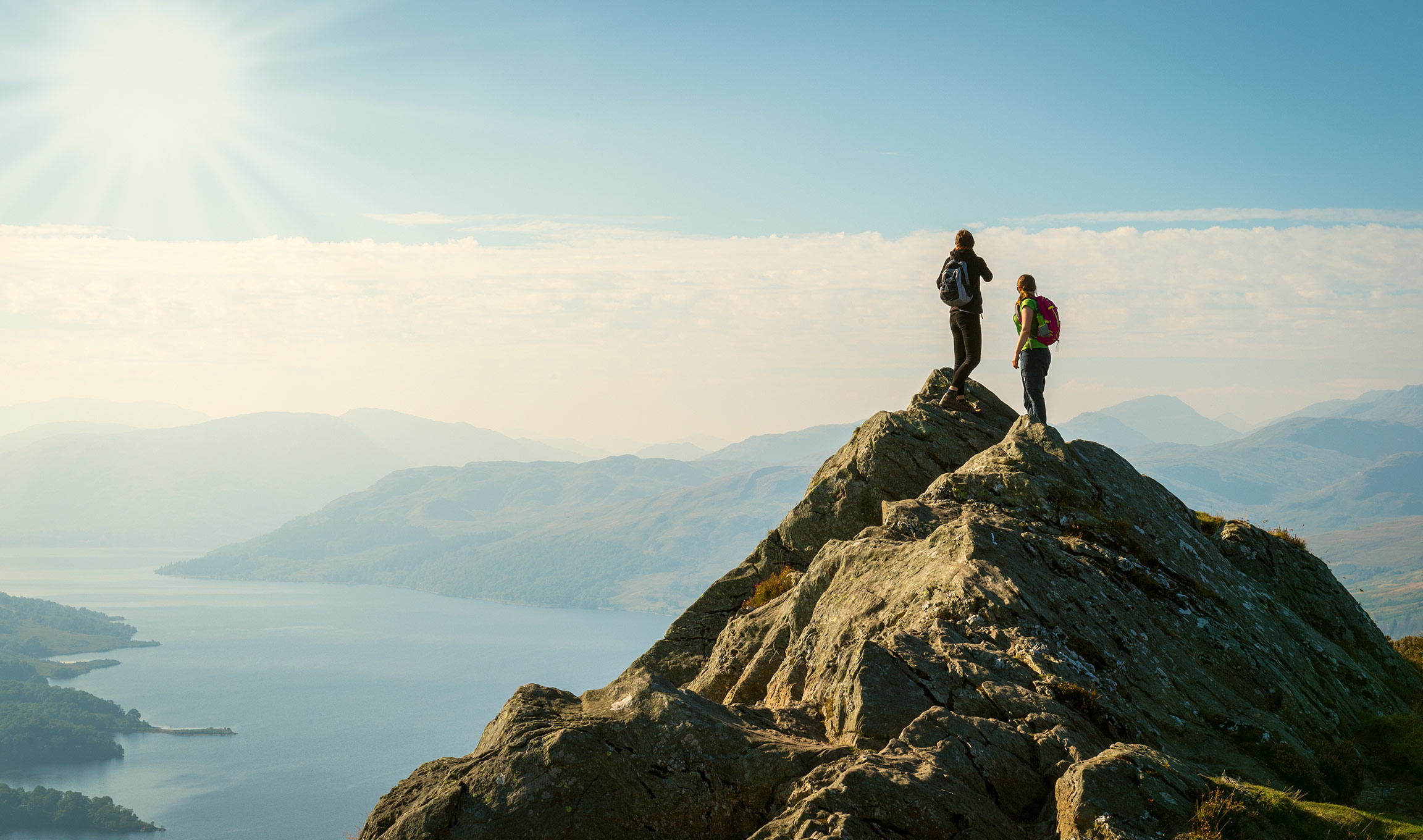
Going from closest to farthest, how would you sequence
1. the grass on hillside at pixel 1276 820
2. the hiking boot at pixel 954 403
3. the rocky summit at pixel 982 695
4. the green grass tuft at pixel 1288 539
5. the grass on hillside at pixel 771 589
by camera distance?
the grass on hillside at pixel 1276 820 → the rocky summit at pixel 982 695 → the grass on hillside at pixel 771 589 → the green grass tuft at pixel 1288 539 → the hiking boot at pixel 954 403

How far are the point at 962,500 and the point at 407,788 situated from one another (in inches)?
479

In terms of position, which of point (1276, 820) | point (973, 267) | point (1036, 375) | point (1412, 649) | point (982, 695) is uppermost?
point (973, 267)

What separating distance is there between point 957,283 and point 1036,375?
3158mm

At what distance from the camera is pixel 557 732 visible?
408 inches

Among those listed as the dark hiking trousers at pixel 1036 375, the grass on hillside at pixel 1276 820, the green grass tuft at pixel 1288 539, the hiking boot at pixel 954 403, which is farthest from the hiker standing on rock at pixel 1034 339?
the grass on hillside at pixel 1276 820

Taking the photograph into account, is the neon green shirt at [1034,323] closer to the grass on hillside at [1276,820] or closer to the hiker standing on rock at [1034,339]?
the hiker standing on rock at [1034,339]

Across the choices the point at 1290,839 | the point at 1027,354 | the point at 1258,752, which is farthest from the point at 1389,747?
the point at 1027,354

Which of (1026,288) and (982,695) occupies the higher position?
(1026,288)

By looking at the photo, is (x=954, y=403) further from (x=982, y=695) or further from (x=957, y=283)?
(x=982, y=695)

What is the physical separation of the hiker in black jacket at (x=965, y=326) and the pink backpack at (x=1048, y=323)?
1651mm

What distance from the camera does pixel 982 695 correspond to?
36.7 feet

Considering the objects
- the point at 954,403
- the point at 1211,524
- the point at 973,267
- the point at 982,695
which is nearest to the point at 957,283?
the point at 973,267

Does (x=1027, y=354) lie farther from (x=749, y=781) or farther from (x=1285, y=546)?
(x=749, y=781)

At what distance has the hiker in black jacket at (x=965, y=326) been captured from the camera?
21.2 m
